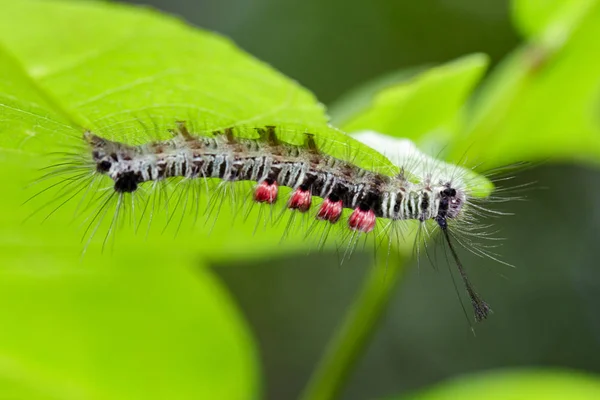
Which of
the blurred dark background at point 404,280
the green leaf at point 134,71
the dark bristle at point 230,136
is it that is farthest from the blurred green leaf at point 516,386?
the blurred dark background at point 404,280

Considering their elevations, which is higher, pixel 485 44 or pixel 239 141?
pixel 485 44

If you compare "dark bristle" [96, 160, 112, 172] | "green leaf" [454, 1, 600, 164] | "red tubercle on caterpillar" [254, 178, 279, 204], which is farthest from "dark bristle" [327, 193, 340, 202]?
"dark bristle" [96, 160, 112, 172]

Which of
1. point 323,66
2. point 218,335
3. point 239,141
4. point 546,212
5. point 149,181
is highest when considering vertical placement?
point 323,66

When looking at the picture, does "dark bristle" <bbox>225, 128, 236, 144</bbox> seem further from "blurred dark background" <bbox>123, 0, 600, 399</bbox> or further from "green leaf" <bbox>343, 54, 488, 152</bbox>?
"blurred dark background" <bbox>123, 0, 600, 399</bbox>

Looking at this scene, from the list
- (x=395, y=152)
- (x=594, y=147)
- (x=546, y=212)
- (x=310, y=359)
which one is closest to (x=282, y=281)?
(x=310, y=359)

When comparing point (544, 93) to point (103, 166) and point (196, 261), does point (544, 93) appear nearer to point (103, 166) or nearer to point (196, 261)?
point (196, 261)

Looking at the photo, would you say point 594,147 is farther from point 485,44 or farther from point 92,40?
point 485,44

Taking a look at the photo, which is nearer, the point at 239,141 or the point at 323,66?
the point at 239,141
